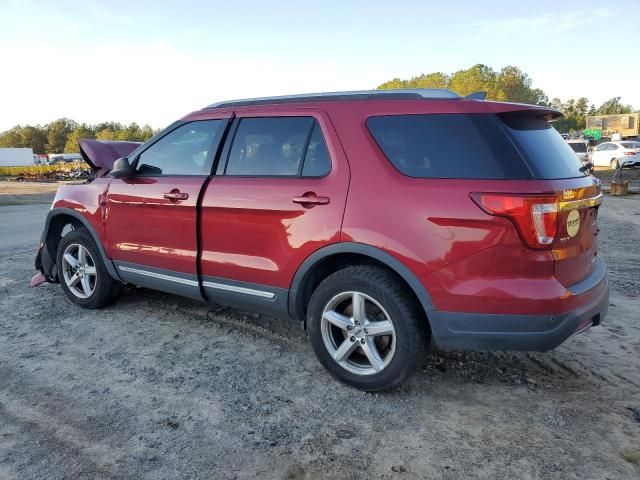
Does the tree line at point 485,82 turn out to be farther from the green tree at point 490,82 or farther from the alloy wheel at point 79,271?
the alloy wheel at point 79,271

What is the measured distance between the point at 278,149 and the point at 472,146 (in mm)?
1389

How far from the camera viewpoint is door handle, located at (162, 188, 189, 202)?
3.91 meters

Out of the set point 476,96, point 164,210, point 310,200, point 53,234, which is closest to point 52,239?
point 53,234

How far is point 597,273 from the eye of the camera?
3.14 metres

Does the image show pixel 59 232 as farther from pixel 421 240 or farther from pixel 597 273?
pixel 597 273

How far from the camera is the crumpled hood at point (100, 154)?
4.99 meters

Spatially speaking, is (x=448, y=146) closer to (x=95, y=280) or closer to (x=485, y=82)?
(x=95, y=280)

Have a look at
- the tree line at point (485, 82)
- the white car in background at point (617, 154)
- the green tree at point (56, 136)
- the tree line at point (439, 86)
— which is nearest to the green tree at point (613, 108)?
the tree line at point (439, 86)

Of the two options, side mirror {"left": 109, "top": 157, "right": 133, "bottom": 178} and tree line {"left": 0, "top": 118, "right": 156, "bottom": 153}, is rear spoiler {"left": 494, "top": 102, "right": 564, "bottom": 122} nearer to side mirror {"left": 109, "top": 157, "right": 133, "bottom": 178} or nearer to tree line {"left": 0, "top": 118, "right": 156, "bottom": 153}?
side mirror {"left": 109, "top": 157, "right": 133, "bottom": 178}

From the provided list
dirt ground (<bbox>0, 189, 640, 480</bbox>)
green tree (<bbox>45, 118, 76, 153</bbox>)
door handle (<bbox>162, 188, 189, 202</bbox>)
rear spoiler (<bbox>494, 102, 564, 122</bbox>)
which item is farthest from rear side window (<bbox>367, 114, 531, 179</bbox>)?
green tree (<bbox>45, 118, 76, 153</bbox>)

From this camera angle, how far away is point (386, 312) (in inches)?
120

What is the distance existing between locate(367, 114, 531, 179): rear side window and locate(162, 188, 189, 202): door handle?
159 cm

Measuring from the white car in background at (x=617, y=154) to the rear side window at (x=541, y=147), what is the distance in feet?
87.4

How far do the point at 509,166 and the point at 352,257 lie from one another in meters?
1.11
